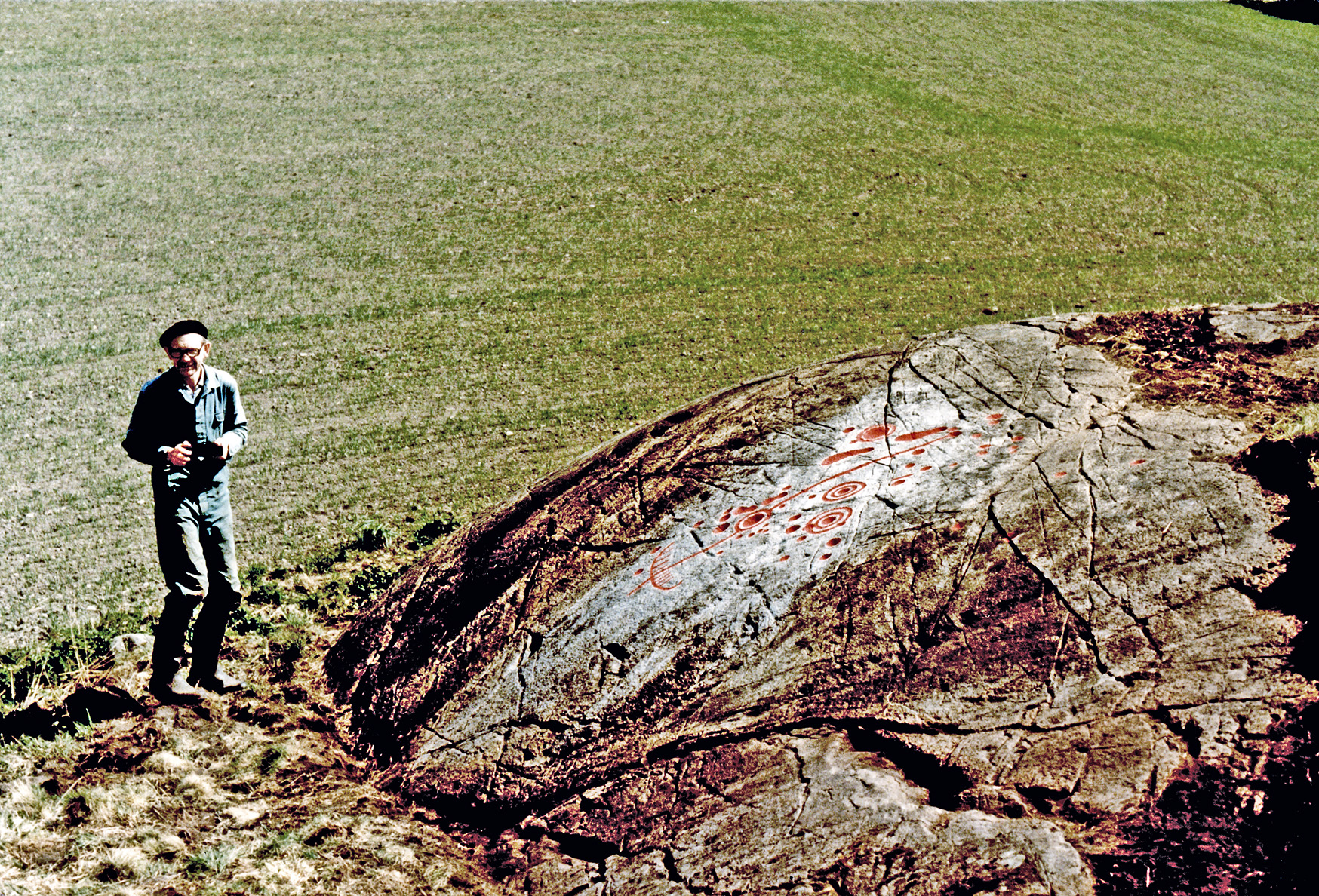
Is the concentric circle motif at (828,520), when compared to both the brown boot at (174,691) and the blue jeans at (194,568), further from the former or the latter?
the brown boot at (174,691)

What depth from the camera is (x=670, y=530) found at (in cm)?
470

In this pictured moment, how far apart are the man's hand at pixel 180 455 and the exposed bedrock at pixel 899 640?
128cm

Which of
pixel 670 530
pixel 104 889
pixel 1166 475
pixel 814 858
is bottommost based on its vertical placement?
pixel 104 889

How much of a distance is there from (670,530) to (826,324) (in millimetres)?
4330

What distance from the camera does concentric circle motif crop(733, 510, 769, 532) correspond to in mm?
4578

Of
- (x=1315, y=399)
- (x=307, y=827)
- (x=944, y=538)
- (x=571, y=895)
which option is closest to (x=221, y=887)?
(x=307, y=827)

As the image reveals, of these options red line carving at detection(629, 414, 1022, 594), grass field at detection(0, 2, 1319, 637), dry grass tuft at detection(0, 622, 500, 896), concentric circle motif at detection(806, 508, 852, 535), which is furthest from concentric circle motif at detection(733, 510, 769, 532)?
grass field at detection(0, 2, 1319, 637)

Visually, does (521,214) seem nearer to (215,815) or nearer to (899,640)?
(215,815)

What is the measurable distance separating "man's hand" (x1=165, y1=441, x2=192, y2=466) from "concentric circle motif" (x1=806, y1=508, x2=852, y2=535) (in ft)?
8.53

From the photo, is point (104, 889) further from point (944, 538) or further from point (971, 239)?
point (971, 239)

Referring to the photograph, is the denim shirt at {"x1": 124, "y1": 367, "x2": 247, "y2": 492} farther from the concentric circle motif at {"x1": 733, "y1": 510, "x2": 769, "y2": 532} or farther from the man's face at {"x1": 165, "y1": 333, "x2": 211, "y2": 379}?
the concentric circle motif at {"x1": 733, "y1": 510, "x2": 769, "y2": 532}

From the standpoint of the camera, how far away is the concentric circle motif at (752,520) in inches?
180

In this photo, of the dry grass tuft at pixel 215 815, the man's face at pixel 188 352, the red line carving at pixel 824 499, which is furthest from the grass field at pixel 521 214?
the red line carving at pixel 824 499

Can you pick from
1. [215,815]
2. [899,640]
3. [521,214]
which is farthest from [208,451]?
[521,214]
